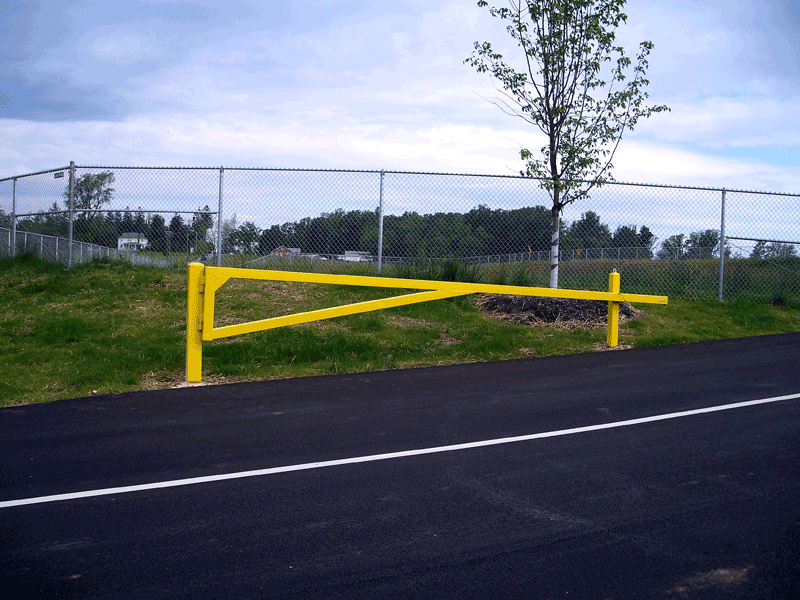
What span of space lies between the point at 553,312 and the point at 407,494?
690 centimetres

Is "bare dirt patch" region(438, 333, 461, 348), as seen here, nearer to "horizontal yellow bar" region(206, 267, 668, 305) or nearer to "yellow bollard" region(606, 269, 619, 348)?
"horizontal yellow bar" region(206, 267, 668, 305)

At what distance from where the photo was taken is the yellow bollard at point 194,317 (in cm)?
643

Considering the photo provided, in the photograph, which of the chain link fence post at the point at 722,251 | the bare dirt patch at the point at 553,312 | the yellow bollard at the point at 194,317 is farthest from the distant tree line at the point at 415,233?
the yellow bollard at the point at 194,317

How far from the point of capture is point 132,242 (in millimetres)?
11820

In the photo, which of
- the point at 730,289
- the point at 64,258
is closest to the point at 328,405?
the point at 64,258

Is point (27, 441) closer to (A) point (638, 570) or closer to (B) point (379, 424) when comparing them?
(B) point (379, 424)

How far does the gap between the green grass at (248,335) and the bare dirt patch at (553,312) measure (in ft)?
0.98

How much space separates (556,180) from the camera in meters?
10.0

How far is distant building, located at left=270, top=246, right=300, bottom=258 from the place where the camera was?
1115 centimetres

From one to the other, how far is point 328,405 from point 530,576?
10.8ft

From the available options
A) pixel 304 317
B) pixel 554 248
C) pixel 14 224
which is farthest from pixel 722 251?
pixel 14 224

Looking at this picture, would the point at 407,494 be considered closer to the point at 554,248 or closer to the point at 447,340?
the point at 447,340

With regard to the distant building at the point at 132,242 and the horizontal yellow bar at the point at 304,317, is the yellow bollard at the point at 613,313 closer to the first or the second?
the horizontal yellow bar at the point at 304,317

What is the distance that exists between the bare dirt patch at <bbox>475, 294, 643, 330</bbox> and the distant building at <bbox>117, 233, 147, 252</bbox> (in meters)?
6.80
